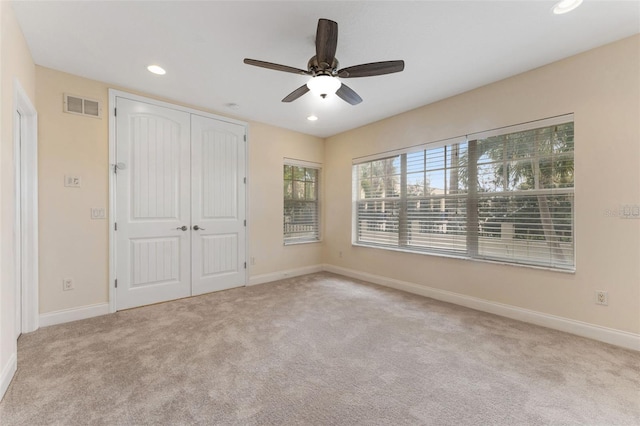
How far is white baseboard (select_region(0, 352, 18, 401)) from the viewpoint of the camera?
1.71 m

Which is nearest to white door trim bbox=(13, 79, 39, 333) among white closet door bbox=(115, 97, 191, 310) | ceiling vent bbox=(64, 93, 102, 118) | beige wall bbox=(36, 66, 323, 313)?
beige wall bbox=(36, 66, 323, 313)

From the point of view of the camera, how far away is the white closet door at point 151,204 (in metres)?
3.25

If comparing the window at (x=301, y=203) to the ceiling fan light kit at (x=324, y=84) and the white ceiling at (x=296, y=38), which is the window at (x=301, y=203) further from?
the ceiling fan light kit at (x=324, y=84)

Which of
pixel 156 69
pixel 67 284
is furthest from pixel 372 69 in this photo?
pixel 67 284

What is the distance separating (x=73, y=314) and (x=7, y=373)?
1.23 metres

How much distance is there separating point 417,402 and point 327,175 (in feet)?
13.9

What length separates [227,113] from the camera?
4.08 m

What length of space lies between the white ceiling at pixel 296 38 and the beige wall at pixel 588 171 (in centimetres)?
20

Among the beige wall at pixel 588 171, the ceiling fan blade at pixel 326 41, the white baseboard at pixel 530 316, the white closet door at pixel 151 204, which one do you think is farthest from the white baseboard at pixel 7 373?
the beige wall at pixel 588 171

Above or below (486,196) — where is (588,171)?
above

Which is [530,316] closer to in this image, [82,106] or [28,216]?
→ [28,216]

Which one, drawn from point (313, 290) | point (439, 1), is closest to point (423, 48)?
point (439, 1)

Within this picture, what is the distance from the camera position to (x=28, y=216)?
2.64 m

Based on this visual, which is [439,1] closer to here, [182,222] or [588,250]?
[588,250]
